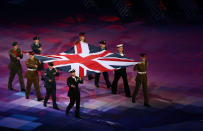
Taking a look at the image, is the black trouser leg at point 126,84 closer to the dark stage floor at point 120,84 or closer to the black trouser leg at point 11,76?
the dark stage floor at point 120,84

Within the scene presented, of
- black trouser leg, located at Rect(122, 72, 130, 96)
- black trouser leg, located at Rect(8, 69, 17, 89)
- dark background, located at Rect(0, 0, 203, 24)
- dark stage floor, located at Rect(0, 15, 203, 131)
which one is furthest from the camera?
dark background, located at Rect(0, 0, 203, 24)

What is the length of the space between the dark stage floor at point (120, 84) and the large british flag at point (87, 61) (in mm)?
1014

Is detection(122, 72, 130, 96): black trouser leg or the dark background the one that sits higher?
the dark background

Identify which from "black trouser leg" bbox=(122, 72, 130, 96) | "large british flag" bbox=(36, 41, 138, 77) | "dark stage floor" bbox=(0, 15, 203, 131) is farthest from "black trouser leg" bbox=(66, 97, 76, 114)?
"black trouser leg" bbox=(122, 72, 130, 96)

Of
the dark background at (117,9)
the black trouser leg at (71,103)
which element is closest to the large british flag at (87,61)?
the black trouser leg at (71,103)

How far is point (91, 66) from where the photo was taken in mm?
10383

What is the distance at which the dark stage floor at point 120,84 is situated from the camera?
8.86m

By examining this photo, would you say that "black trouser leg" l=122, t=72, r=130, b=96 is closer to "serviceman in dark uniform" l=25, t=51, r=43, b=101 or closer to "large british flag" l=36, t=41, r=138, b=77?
"large british flag" l=36, t=41, r=138, b=77

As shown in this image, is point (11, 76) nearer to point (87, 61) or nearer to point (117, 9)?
point (87, 61)

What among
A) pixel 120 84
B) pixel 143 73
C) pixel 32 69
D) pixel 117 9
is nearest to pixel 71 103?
pixel 32 69

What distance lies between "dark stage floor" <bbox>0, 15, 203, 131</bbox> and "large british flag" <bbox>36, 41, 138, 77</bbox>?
101 cm

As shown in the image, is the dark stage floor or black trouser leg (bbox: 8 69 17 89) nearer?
the dark stage floor

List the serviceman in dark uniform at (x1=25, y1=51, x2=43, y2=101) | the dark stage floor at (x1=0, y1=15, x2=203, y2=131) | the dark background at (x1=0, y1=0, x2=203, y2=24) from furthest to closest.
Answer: the dark background at (x1=0, y1=0, x2=203, y2=24)
the serviceman in dark uniform at (x1=25, y1=51, x2=43, y2=101)
the dark stage floor at (x1=0, y1=15, x2=203, y2=131)

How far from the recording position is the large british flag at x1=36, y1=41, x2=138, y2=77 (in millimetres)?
10219
